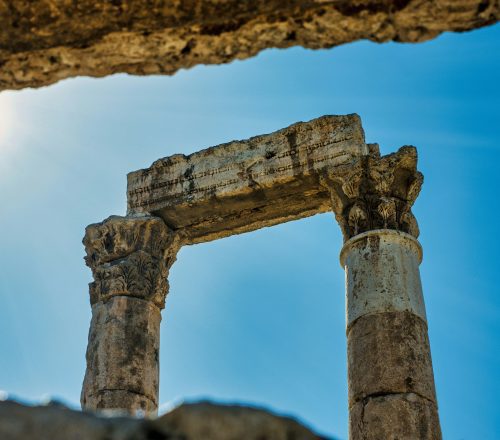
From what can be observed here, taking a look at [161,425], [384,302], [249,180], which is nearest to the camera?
[161,425]

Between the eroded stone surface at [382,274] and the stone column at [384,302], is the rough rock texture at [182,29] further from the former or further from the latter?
the eroded stone surface at [382,274]

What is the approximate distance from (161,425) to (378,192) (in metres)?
9.78

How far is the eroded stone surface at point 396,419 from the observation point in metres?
9.61

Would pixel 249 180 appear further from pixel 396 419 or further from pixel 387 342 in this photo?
pixel 396 419

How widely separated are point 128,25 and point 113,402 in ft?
26.4

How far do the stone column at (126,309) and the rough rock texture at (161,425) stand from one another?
9460 mm

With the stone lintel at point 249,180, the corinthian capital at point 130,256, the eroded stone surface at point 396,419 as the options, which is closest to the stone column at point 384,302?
the eroded stone surface at point 396,419

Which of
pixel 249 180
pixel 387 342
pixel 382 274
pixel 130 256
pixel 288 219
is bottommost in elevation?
pixel 387 342

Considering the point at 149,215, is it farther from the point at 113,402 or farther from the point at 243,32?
the point at 243,32

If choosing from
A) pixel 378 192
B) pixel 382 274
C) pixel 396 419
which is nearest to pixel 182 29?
pixel 396 419

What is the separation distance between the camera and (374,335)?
34.3 feet

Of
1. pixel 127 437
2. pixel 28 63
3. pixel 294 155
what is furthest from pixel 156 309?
pixel 127 437

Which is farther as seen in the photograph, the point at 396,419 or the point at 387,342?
the point at 387,342

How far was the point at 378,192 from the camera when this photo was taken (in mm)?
11797
